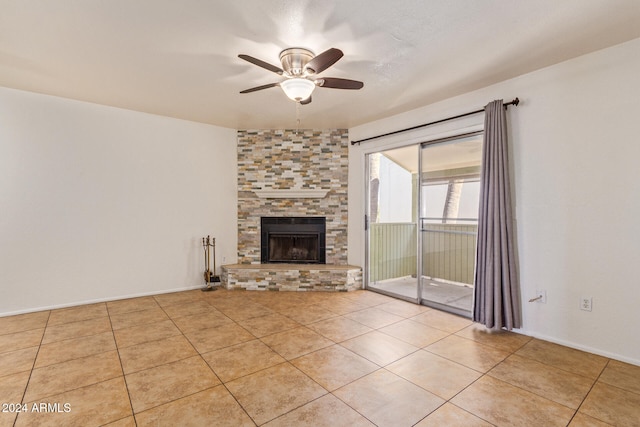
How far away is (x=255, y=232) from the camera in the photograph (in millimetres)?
5023

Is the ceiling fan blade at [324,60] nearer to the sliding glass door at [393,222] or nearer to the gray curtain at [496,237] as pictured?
the gray curtain at [496,237]

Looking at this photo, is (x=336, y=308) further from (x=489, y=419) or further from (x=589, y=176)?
(x=589, y=176)

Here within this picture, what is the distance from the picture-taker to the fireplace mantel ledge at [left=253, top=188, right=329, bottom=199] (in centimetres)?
484

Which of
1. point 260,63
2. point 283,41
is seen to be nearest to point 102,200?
A: point 260,63

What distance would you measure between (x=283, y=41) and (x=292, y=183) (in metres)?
2.75

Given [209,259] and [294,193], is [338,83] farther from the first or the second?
[209,259]

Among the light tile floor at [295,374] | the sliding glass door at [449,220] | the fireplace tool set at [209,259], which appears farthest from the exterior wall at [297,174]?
the light tile floor at [295,374]

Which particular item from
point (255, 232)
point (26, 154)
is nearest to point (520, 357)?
point (255, 232)

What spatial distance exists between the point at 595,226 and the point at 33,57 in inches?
201

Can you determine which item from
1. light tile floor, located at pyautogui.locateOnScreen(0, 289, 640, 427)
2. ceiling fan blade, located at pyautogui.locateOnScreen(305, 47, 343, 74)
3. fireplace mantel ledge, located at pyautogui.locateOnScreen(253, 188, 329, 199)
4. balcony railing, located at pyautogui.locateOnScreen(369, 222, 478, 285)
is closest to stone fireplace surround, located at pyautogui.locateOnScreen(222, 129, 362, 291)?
fireplace mantel ledge, located at pyautogui.locateOnScreen(253, 188, 329, 199)

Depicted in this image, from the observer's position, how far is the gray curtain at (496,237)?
114 inches

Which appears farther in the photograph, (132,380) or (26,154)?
(26,154)

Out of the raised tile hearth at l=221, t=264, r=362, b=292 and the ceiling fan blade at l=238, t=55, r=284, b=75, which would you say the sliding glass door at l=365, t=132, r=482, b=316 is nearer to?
the raised tile hearth at l=221, t=264, r=362, b=292

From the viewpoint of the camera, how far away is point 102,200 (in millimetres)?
3918
